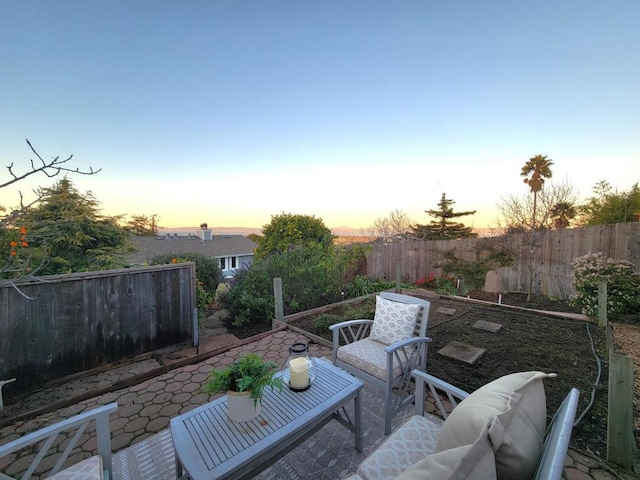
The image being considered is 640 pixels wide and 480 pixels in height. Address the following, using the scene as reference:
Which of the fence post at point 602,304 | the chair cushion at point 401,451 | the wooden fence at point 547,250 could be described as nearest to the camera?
the chair cushion at point 401,451

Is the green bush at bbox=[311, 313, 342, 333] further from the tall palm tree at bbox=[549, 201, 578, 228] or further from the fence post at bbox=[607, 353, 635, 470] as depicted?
the tall palm tree at bbox=[549, 201, 578, 228]

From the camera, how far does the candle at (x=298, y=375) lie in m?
1.76

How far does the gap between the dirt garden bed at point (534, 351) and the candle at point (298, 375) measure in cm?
175

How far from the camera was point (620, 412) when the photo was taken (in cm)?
159

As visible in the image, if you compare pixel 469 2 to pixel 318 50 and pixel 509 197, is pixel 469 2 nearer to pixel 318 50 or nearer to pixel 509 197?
pixel 318 50

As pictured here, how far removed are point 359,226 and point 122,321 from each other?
12183 mm

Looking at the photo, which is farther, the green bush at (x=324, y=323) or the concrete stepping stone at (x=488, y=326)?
the green bush at (x=324, y=323)

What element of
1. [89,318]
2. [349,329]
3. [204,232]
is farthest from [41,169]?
[204,232]

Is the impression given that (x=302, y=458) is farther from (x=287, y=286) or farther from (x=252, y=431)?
(x=287, y=286)

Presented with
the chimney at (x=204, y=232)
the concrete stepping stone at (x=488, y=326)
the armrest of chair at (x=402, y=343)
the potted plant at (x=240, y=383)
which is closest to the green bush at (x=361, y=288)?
the concrete stepping stone at (x=488, y=326)

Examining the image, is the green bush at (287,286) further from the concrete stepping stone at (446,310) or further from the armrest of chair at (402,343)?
the armrest of chair at (402,343)

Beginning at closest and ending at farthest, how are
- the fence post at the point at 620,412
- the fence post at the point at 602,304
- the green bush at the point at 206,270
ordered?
the fence post at the point at 620,412
the fence post at the point at 602,304
the green bush at the point at 206,270

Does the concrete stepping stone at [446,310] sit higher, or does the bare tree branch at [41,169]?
the bare tree branch at [41,169]

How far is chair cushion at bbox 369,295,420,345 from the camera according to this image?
2.49 m
